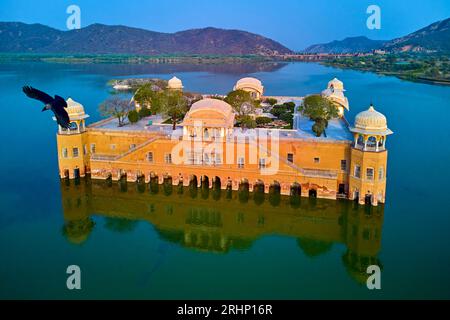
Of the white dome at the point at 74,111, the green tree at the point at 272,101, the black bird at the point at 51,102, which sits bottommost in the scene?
the green tree at the point at 272,101

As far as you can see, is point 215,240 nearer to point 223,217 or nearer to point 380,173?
point 223,217

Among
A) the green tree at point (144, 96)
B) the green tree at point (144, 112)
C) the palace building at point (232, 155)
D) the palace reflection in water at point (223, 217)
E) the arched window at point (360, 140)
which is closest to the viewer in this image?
the palace reflection in water at point (223, 217)

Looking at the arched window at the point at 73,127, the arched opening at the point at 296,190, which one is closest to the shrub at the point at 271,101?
the arched opening at the point at 296,190

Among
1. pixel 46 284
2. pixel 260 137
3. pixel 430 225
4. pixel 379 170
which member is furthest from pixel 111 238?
pixel 430 225

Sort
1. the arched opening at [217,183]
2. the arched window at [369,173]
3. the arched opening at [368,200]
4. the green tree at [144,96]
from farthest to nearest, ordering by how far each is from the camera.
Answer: the green tree at [144,96] < the arched opening at [217,183] < the arched opening at [368,200] < the arched window at [369,173]

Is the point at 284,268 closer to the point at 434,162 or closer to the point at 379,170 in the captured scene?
the point at 379,170

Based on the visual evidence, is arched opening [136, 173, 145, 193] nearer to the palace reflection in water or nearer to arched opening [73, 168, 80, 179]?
the palace reflection in water

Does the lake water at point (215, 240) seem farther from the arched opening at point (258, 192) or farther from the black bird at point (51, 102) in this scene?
the black bird at point (51, 102)

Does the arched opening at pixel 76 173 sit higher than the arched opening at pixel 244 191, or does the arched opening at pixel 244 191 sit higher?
the arched opening at pixel 76 173
